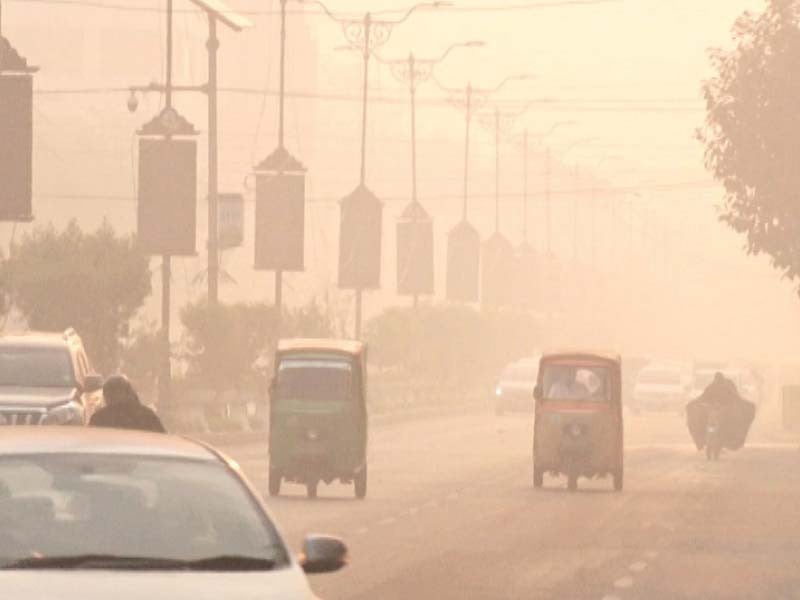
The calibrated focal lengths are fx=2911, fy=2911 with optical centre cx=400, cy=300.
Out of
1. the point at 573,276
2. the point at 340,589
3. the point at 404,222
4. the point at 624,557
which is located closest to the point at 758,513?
the point at 624,557

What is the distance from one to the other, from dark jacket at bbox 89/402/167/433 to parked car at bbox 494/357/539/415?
6934 centimetres

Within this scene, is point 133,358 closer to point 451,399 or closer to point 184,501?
point 451,399

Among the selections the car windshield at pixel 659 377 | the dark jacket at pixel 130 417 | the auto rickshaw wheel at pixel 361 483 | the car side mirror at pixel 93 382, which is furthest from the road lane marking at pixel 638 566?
the car windshield at pixel 659 377

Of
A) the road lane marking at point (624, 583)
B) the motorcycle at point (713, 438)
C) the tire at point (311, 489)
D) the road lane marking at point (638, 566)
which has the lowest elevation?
the motorcycle at point (713, 438)

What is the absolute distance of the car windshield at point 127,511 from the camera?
11.2 m

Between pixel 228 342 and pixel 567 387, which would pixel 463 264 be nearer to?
pixel 228 342

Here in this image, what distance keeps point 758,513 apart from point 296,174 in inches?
1173

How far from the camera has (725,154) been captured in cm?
6347

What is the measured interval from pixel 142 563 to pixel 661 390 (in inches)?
3474

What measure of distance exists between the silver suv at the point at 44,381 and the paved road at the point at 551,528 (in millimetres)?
2868

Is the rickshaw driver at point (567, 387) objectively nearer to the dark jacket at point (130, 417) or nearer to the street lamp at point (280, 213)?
the street lamp at point (280, 213)

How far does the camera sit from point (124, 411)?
21.7m

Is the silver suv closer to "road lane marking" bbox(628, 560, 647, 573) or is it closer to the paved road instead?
the paved road

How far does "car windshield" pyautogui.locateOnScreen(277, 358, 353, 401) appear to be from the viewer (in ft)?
131
